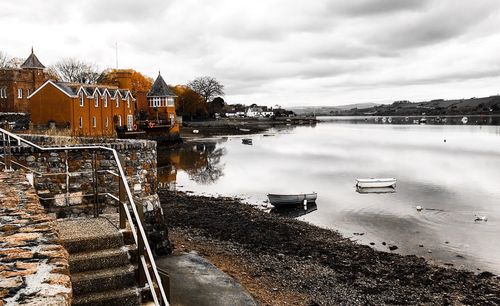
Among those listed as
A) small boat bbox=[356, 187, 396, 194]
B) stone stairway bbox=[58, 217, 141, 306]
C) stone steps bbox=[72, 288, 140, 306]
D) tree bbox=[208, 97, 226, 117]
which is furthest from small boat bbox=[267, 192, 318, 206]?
tree bbox=[208, 97, 226, 117]

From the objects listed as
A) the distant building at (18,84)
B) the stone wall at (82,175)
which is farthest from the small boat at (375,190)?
the distant building at (18,84)

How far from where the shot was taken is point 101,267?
574cm

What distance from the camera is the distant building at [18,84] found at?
5344cm

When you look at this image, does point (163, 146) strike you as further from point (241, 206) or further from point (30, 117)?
point (241, 206)

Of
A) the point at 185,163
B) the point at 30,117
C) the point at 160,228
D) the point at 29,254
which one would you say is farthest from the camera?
the point at 185,163

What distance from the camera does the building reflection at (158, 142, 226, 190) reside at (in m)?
37.9

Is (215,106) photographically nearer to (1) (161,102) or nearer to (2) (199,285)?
(1) (161,102)

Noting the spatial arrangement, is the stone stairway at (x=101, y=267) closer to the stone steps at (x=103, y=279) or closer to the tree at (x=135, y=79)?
the stone steps at (x=103, y=279)

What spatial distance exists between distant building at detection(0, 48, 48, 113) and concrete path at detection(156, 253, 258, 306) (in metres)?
52.6

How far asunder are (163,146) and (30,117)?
70.4 ft

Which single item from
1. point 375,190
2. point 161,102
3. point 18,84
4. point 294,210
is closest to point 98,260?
point 294,210

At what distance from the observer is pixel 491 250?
722 inches

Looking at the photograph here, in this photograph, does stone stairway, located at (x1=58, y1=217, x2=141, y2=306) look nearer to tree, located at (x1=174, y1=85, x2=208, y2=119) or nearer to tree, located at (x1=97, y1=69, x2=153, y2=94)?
tree, located at (x1=97, y1=69, x2=153, y2=94)

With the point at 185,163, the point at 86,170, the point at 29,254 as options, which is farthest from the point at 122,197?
the point at 185,163
